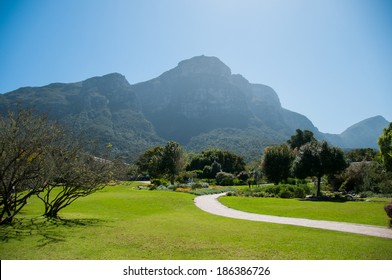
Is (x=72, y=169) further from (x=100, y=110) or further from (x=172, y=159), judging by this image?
(x=100, y=110)

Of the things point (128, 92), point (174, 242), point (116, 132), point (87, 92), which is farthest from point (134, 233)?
point (128, 92)

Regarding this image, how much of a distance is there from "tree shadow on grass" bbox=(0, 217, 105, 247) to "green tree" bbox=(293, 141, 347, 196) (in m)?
31.3

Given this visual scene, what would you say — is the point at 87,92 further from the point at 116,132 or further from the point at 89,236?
the point at 89,236

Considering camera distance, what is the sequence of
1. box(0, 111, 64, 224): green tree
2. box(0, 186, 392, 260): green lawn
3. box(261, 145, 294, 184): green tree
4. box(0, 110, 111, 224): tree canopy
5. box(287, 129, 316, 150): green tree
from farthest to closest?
box(287, 129, 316, 150): green tree
box(261, 145, 294, 184): green tree
box(0, 110, 111, 224): tree canopy
box(0, 111, 64, 224): green tree
box(0, 186, 392, 260): green lawn

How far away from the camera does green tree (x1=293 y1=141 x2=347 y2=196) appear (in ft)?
126

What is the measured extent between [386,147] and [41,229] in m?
39.8

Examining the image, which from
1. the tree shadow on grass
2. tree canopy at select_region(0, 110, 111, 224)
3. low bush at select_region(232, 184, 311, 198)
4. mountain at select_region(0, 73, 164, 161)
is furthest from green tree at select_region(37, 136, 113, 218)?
mountain at select_region(0, 73, 164, 161)

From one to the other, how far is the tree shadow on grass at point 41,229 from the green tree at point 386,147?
118 feet

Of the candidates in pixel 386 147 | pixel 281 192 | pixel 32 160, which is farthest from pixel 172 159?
pixel 32 160

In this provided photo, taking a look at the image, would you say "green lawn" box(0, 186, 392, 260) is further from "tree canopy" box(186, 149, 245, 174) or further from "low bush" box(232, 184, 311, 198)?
"tree canopy" box(186, 149, 245, 174)

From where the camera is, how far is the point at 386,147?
37.2 m

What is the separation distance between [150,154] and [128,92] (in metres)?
114

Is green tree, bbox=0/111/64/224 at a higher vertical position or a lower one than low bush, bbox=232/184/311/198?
higher

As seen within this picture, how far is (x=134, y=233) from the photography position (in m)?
13.7
